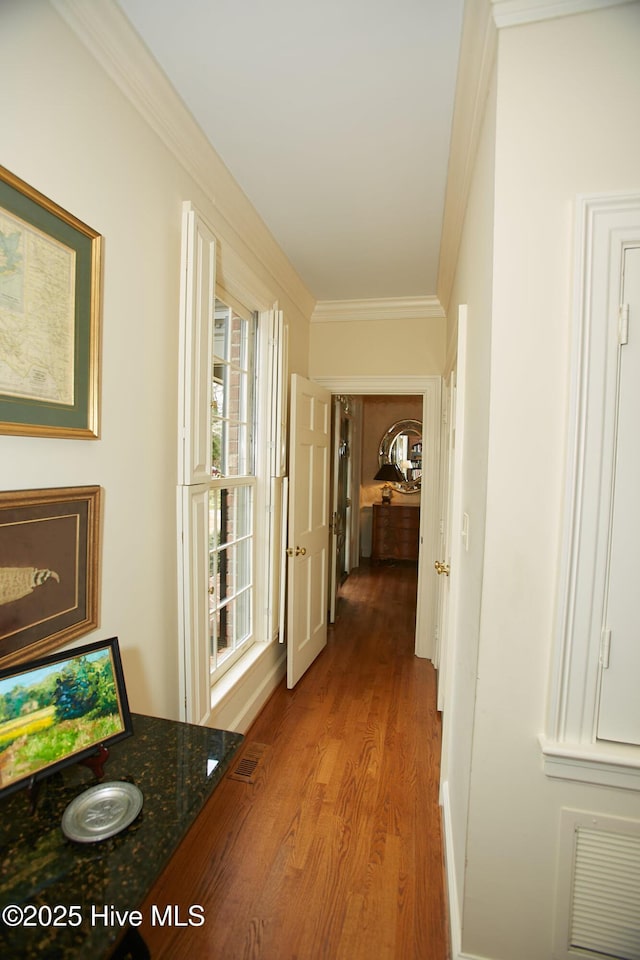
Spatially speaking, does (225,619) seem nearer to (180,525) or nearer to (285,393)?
(180,525)

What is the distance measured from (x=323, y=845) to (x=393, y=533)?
4676 mm

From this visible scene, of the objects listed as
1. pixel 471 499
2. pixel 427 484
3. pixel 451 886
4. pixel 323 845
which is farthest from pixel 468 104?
pixel 323 845

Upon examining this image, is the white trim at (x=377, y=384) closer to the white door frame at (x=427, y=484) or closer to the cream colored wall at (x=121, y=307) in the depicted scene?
the white door frame at (x=427, y=484)

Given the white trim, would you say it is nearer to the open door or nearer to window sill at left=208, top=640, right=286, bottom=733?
the open door

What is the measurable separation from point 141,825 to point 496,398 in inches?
48.5

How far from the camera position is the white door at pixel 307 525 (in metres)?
2.76

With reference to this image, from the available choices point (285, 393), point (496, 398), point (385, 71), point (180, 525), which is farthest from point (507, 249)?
point (285, 393)

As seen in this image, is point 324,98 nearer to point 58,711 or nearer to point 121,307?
point 121,307

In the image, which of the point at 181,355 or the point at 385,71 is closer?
the point at 385,71

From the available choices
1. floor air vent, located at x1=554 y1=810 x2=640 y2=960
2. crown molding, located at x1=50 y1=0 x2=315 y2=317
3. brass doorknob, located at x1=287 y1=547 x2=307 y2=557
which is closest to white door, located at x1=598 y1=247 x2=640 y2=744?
floor air vent, located at x1=554 y1=810 x2=640 y2=960

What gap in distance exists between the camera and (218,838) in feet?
5.55

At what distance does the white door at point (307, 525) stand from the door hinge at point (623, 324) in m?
1.90

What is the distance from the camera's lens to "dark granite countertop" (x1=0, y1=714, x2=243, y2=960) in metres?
0.69

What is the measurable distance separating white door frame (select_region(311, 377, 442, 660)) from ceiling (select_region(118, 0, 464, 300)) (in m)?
1.11
